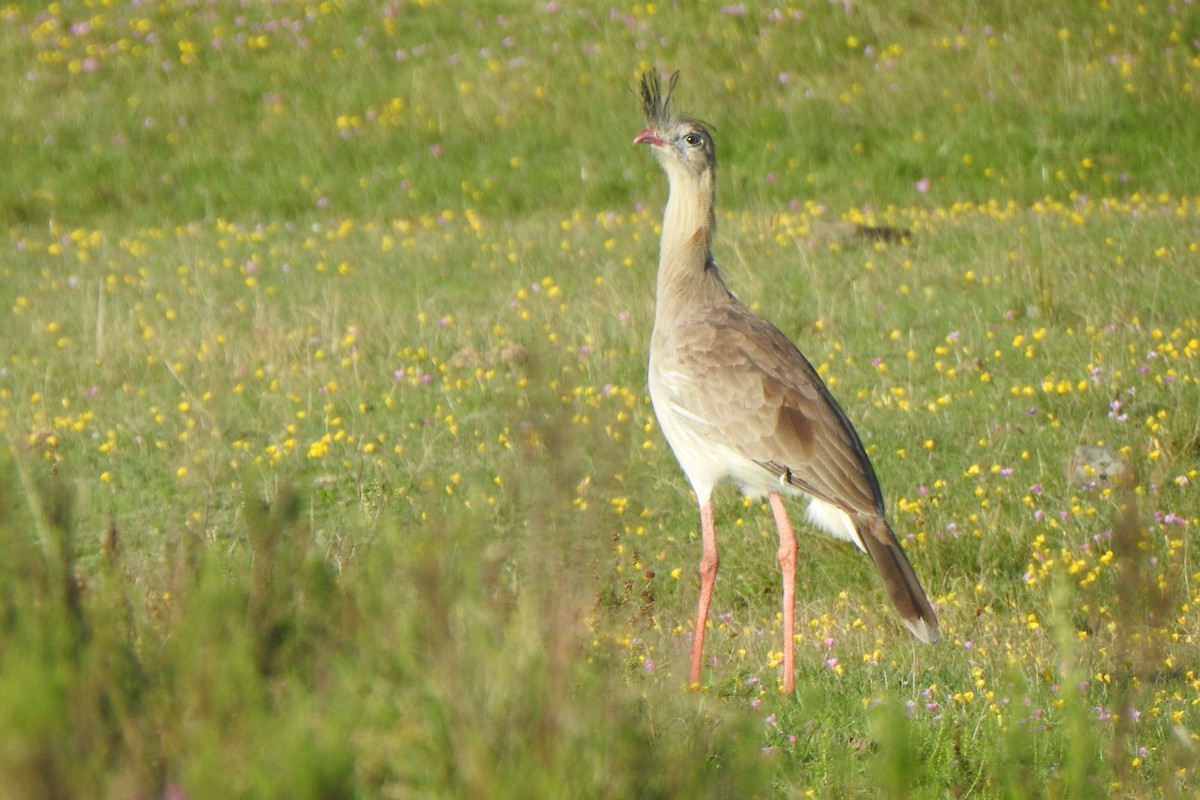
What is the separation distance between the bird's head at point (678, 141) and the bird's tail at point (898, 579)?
1768 millimetres

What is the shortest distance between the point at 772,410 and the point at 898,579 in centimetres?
79

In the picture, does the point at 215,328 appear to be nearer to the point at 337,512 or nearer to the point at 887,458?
the point at 337,512

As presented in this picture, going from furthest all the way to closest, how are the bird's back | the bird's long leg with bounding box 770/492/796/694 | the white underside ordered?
the white underside → the bird's back → the bird's long leg with bounding box 770/492/796/694

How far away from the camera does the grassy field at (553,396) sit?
2.23 metres

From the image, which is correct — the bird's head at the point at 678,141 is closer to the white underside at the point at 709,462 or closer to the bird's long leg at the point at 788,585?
the white underside at the point at 709,462

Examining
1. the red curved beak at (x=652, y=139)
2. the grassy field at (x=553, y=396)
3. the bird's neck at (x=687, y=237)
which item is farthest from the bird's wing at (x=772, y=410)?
the red curved beak at (x=652, y=139)

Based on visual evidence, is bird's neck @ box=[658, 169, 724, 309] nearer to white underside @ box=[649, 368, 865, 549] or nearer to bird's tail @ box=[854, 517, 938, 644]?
white underside @ box=[649, 368, 865, 549]

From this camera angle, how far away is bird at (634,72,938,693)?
509 centimetres

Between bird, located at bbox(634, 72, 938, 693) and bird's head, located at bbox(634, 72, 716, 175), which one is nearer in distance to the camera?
bird, located at bbox(634, 72, 938, 693)

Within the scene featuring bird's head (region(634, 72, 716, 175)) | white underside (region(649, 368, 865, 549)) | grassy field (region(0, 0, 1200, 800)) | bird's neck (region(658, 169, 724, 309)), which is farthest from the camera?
bird's head (region(634, 72, 716, 175))

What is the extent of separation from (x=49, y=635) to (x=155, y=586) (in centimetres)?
231

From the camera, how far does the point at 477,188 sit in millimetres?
13797

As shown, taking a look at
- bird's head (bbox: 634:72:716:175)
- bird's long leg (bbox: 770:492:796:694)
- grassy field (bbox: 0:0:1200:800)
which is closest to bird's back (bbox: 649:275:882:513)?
bird's long leg (bbox: 770:492:796:694)

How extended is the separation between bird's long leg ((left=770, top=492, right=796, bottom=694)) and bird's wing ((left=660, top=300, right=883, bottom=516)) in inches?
14.4
